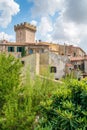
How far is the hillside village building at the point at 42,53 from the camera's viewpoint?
1922 inches

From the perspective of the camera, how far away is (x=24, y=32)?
71000mm

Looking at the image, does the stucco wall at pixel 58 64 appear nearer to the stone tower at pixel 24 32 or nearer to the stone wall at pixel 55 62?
the stone wall at pixel 55 62

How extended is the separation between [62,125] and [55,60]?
1711 inches

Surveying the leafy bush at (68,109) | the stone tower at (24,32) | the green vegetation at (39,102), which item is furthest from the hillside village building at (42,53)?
the leafy bush at (68,109)

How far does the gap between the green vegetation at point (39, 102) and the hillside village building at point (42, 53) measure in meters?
18.1

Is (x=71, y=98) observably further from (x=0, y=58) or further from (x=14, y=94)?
(x=0, y=58)

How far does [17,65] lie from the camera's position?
23.4 meters

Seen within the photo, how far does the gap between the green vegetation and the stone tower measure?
47066 millimetres

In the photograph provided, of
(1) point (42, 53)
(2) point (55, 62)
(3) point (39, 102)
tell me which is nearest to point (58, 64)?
(2) point (55, 62)

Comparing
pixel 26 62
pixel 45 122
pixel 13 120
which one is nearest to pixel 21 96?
pixel 13 120

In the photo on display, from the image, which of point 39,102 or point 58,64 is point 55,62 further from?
point 39,102

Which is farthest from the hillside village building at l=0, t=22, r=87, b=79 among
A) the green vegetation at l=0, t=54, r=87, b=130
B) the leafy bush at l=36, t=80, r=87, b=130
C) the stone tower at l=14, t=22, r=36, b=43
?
the leafy bush at l=36, t=80, r=87, b=130

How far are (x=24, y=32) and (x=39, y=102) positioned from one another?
180 feet

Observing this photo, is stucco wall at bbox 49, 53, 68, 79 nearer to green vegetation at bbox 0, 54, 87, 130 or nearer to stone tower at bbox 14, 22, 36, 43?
stone tower at bbox 14, 22, 36, 43
